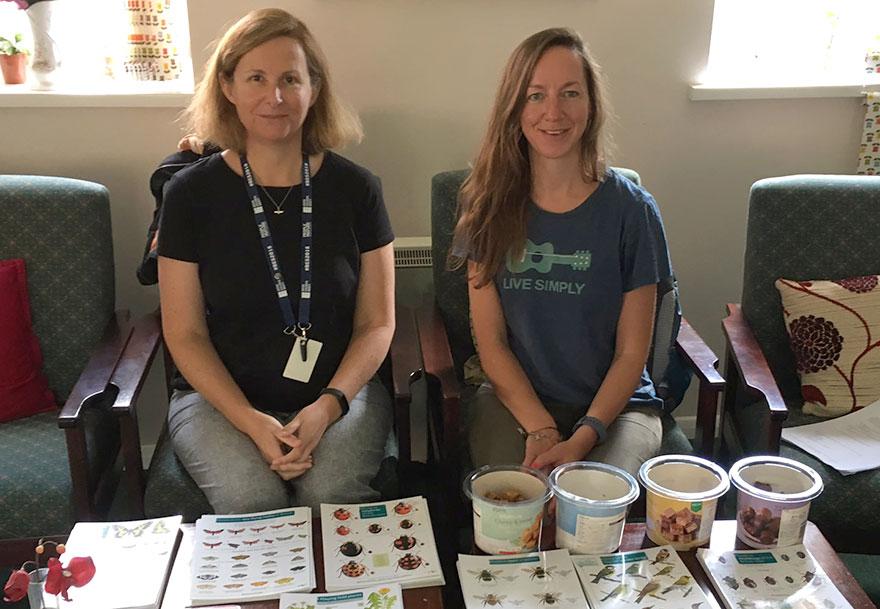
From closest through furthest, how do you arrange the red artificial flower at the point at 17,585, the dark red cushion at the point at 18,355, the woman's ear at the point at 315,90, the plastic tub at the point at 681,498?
1. the red artificial flower at the point at 17,585
2. the plastic tub at the point at 681,498
3. the woman's ear at the point at 315,90
4. the dark red cushion at the point at 18,355

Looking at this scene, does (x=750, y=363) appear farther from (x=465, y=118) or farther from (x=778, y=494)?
(x=465, y=118)

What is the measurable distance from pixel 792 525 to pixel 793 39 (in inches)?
66.5

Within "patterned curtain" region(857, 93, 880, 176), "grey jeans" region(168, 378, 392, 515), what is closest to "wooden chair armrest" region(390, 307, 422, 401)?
"grey jeans" region(168, 378, 392, 515)

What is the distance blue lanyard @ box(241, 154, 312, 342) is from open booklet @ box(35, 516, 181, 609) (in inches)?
21.2

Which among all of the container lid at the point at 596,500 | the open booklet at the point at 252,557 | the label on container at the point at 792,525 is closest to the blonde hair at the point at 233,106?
the open booklet at the point at 252,557

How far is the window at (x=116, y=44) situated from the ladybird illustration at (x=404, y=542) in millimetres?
1433

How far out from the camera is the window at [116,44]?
2.37m

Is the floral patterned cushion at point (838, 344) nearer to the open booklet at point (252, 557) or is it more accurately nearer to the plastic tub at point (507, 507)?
the plastic tub at point (507, 507)

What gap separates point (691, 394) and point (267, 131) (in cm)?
161

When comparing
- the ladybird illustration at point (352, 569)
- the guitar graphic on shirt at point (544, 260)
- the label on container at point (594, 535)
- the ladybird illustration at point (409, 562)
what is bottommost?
the ladybird illustration at point (352, 569)

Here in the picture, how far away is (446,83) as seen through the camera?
2406 millimetres

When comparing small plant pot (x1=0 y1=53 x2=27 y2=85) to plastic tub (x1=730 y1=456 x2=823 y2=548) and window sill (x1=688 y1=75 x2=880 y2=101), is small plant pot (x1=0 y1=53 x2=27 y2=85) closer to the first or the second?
window sill (x1=688 y1=75 x2=880 y2=101)

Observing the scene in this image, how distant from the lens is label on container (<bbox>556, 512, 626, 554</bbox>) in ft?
4.72

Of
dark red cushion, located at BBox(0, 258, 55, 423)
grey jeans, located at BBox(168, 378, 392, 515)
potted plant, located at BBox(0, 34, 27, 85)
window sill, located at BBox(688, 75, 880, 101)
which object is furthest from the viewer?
window sill, located at BBox(688, 75, 880, 101)
